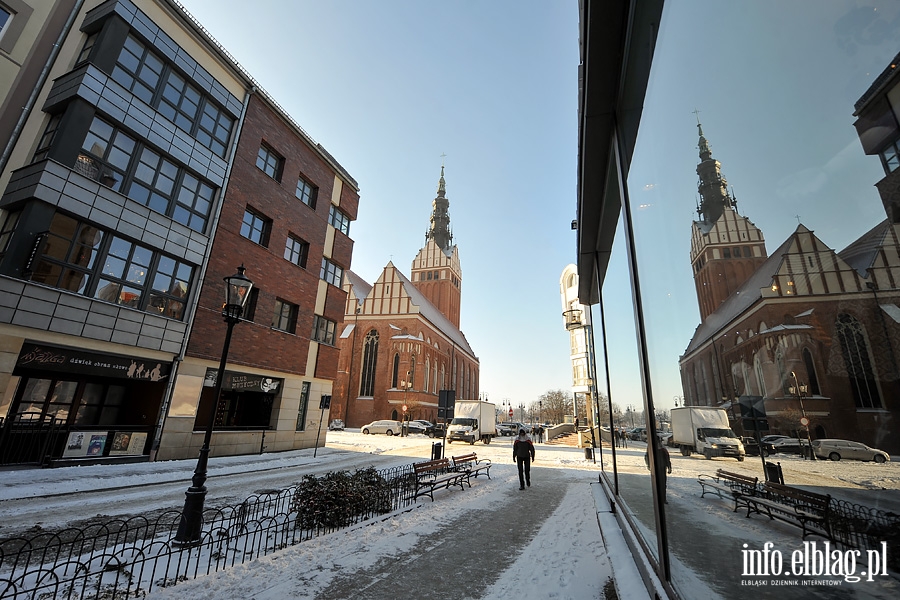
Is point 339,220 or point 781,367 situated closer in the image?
point 781,367

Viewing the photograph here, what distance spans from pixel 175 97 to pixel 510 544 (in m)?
19.6

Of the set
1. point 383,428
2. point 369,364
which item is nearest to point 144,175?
point 383,428

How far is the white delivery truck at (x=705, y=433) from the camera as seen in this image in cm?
194

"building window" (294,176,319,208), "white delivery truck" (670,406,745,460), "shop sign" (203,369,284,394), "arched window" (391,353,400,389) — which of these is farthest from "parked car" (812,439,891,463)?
"arched window" (391,353,400,389)

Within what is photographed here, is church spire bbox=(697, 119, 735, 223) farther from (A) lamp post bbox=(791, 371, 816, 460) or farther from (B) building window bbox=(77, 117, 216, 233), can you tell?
(B) building window bbox=(77, 117, 216, 233)

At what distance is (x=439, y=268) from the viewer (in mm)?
71375

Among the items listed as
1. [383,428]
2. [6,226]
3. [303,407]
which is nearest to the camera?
[6,226]

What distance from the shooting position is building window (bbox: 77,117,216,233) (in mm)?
12867

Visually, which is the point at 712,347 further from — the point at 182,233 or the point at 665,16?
the point at 182,233

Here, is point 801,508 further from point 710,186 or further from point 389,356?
point 389,356

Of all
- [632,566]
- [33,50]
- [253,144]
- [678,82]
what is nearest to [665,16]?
[678,82]

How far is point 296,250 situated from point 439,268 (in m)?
50.4

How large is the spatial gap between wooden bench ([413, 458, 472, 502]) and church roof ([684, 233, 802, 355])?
831cm

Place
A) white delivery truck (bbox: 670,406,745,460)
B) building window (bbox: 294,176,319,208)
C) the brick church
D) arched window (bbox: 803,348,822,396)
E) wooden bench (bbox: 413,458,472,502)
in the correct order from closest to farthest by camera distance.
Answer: arched window (bbox: 803,348,822,396) < white delivery truck (bbox: 670,406,745,460) < wooden bench (bbox: 413,458,472,502) < building window (bbox: 294,176,319,208) < the brick church
